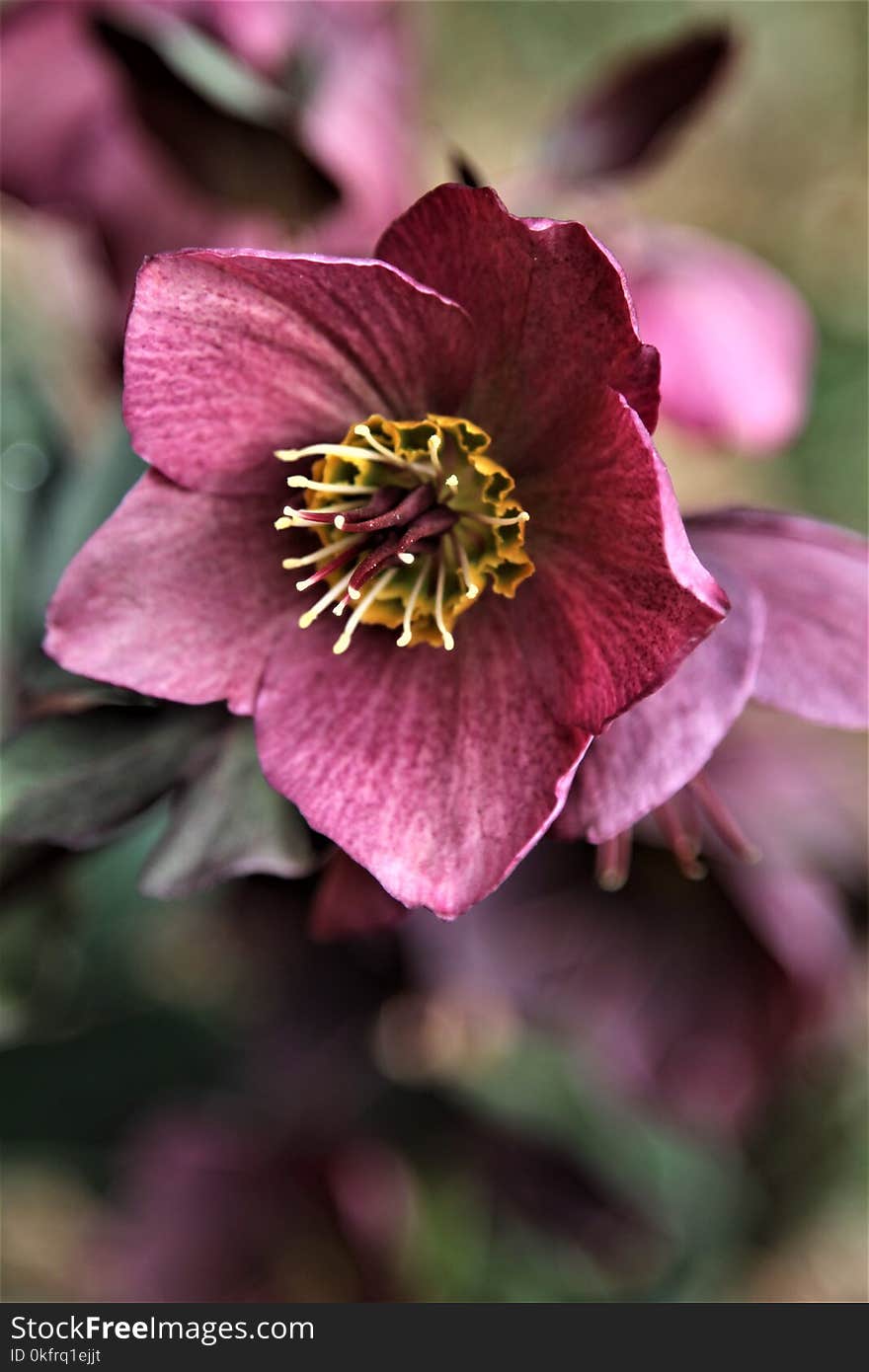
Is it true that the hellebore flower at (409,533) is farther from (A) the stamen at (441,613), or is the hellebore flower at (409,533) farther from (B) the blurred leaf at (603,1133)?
A: (B) the blurred leaf at (603,1133)

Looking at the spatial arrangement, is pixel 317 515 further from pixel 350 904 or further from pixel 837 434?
pixel 837 434

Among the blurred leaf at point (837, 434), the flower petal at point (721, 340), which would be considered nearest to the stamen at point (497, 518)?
the flower petal at point (721, 340)

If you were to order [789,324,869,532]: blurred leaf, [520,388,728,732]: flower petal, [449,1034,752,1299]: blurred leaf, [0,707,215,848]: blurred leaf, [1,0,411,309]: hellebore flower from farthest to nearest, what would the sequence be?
[789,324,869,532]: blurred leaf < [449,1034,752,1299]: blurred leaf < [1,0,411,309]: hellebore flower < [0,707,215,848]: blurred leaf < [520,388,728,732]: flower petal

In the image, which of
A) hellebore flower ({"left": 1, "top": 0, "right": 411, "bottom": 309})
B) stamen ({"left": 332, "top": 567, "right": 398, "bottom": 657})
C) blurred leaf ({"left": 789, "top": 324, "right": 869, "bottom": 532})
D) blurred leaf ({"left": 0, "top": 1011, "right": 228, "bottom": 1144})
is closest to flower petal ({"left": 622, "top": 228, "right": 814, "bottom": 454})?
hellebore flower ({"left": 1, "top": 0, "right": 411, "bottom": 309})

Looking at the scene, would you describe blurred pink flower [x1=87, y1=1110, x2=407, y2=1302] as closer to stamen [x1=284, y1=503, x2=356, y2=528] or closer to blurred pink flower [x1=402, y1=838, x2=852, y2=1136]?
blurred pink flower [x1=402, y1=838, x2=852, y2=1136]

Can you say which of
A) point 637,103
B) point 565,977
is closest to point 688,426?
point 637,103

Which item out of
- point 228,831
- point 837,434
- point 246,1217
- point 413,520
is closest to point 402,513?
point 413,520

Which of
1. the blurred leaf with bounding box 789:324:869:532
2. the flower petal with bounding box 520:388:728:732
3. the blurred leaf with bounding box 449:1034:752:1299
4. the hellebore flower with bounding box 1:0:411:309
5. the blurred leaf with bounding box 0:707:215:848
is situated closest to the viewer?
the flower petal with bounding box 520:388:728:732

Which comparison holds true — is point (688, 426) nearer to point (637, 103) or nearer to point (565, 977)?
point (637, 103)
